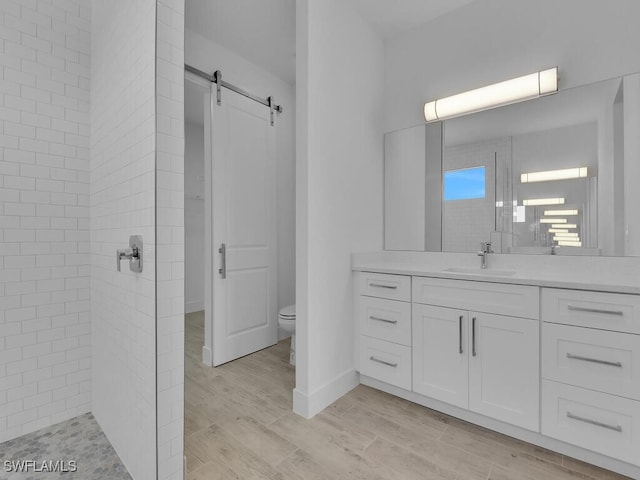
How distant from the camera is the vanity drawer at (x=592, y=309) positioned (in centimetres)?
130

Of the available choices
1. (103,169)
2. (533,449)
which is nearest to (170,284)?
(103,169)

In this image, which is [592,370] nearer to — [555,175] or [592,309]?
[592,309]

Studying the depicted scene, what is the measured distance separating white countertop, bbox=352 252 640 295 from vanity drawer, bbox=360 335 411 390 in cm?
48

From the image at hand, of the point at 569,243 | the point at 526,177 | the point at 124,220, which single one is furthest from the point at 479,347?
the point at 124,220

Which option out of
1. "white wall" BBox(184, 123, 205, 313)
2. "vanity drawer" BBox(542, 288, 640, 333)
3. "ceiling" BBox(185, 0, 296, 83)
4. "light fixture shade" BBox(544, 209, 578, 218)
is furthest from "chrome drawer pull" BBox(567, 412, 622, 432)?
"white wall" BBox(184, 123, 205, 313)

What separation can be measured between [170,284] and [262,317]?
1.82 metres

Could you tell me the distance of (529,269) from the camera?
194cm

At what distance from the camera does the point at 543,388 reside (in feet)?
4.88

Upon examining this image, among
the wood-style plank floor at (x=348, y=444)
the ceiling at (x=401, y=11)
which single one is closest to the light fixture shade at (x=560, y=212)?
the wood-style plank floor at (x=348, y=444)

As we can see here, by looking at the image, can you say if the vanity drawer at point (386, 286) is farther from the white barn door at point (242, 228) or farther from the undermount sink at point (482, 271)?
the white barn door at point (242, 228)

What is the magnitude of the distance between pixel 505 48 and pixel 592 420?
2.17m

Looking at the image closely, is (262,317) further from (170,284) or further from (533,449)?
(533,449)

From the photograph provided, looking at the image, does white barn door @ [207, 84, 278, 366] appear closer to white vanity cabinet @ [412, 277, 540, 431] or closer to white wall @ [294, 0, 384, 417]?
white wall @ [294, 0, 384, 417]

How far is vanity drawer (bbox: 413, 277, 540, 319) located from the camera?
1.54 meters
